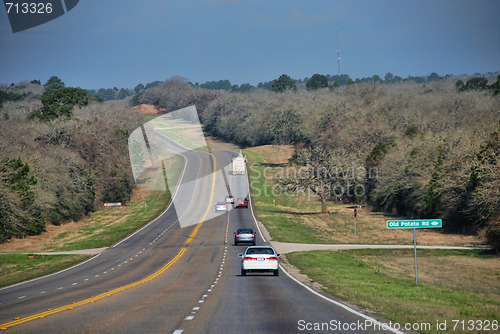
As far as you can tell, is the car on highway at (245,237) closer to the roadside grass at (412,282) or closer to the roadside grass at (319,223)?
the roadside grass at (319,223)

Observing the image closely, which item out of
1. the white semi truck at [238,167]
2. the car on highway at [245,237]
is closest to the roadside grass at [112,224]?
the car on highway at [245,237]

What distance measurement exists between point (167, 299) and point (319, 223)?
1905 inches

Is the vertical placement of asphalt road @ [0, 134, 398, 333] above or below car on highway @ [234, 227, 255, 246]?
above

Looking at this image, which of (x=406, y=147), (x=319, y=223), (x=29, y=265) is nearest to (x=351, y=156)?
A: (x=406, y=147)

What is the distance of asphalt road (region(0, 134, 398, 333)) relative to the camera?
13445 mm

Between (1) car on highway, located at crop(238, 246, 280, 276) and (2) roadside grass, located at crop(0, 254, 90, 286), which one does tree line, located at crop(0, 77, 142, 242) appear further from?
(1) car on highway, located at crop(238, 246, 280, 276)

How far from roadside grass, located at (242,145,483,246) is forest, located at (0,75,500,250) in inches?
122

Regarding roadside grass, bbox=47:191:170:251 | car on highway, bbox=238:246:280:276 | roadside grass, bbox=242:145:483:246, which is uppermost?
car on highway, bbox=238:246:280:276

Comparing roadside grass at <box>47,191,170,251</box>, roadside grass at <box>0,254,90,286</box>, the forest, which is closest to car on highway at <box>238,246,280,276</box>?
roadside grass at <box>0,254,90,286</box>

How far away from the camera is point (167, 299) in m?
18.8

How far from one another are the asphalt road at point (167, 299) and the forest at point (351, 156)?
22.1 m

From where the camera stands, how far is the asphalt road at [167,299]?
1345 centimetres

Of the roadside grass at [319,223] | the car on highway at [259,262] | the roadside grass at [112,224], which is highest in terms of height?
the car on highway at [259,262]

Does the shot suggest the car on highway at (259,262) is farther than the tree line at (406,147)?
No
